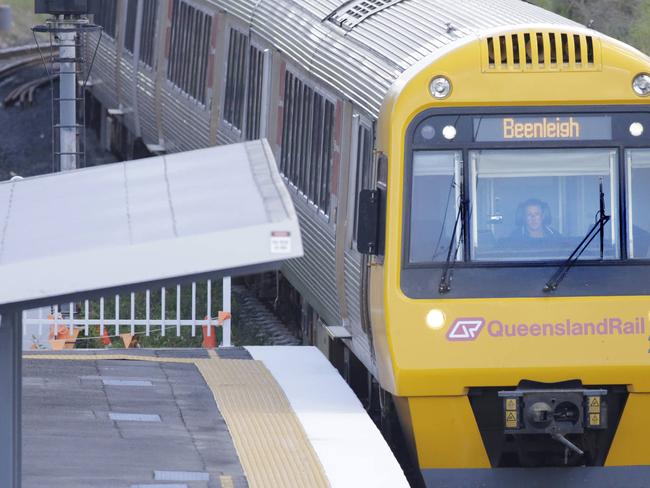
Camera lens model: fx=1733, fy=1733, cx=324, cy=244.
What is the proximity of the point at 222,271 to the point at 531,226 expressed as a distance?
15.1 feet

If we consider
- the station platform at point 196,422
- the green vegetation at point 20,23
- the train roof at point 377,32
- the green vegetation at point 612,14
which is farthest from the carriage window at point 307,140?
the green vegetation at point 20,23

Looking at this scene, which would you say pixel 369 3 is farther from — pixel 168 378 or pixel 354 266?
pixel 168 378

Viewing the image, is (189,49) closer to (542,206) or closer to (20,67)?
(542,206)

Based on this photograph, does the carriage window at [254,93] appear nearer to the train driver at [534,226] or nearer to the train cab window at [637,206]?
the train driver at [534,226]

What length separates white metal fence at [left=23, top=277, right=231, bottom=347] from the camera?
13125mm

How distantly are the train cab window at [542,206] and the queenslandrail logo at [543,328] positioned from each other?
361 millimetres

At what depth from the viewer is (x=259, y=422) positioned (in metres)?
9.38

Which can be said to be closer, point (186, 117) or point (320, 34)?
point (320, 34)

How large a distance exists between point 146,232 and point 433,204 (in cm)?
431

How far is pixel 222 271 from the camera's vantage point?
16.9 ft

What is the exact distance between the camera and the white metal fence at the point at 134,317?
13125 millimetres

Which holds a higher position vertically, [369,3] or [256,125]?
[369,3]

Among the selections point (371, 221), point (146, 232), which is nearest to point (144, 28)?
point (371, 221)

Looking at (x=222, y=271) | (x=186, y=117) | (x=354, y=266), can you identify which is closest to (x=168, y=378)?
(x=354, y=266)
